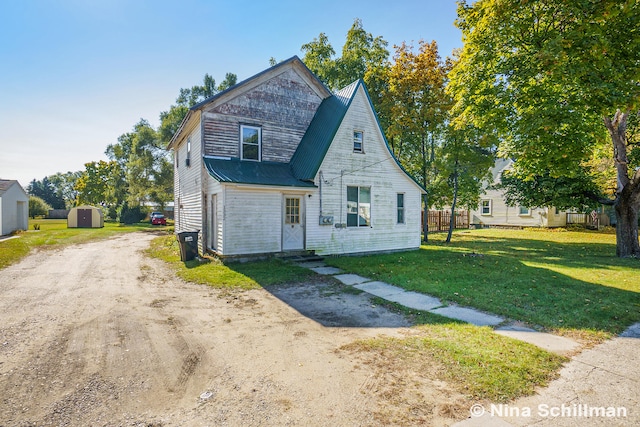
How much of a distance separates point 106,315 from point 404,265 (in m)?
9.13

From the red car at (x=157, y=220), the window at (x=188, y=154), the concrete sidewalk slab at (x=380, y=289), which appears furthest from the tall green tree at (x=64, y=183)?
the concrete sidewalk slab at (x=380, y=289)

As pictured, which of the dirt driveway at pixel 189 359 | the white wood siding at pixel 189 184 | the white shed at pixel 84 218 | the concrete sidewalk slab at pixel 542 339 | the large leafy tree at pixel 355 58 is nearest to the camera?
the dirt driveway at pixel 189 359

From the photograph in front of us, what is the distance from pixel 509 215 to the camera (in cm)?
3081

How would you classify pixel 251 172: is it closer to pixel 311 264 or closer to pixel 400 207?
pixel 311 264

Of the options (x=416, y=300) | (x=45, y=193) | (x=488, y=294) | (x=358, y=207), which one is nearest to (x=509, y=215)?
(x=358, y=207)

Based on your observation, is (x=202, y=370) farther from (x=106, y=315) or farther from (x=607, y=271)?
(x=607, y=271)

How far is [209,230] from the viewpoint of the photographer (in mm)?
13547

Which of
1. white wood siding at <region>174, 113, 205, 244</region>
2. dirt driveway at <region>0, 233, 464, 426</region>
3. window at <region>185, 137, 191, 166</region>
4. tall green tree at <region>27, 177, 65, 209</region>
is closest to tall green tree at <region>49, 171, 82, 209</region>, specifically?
tall green tree at <region>27, 177, 65, 209</region>

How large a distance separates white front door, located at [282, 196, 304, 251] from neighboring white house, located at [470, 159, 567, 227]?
21.2 meters

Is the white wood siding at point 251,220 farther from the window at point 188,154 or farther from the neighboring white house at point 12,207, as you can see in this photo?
the neighboring white house at point 12,207

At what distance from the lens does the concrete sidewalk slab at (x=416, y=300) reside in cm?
674

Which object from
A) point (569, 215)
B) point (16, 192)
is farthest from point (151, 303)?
point (569, 215)

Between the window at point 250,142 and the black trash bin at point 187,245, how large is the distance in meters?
3.80

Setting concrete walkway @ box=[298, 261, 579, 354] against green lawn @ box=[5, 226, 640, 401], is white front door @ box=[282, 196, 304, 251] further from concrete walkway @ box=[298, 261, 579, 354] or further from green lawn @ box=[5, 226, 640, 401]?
concrete walkway @ box=[298, 261, 579, 354]
